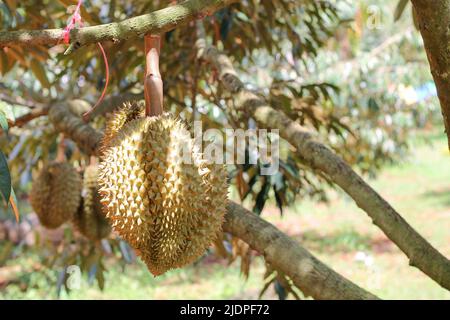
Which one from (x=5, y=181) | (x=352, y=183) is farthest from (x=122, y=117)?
(x=352, y=183)

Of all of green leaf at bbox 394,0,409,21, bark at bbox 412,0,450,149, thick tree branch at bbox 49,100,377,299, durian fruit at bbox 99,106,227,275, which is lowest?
thick tree branch at bbox 49,100,377,299

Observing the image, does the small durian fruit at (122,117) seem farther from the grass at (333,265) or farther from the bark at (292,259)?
the grass at (333,265)

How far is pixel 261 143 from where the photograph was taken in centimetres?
225

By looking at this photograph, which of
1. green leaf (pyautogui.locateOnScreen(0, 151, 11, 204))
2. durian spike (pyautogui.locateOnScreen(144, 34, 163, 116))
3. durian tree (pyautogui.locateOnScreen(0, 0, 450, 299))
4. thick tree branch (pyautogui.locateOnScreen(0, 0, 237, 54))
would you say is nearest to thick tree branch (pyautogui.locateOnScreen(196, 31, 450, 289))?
durian tree (pyautogui.locateOnScreen(0, 0, 450, 299))

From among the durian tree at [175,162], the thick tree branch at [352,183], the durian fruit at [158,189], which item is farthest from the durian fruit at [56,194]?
the durian fruit at [158,189]

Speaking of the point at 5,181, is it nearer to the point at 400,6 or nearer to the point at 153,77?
the point at 153,77

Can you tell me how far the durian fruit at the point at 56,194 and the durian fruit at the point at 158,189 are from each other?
1.50 metres

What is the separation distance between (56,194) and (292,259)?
5.03 ft

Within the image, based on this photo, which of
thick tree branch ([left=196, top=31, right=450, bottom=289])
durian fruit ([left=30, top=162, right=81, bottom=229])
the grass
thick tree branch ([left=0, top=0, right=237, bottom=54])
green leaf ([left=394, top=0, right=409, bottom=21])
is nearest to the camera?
thick tree branch ([left=0, top=0, right=237, bottom=54])

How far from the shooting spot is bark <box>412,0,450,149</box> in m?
1.04

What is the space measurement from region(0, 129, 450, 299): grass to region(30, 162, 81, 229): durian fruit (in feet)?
1.92

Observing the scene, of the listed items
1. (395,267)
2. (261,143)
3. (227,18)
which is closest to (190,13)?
(261,143)

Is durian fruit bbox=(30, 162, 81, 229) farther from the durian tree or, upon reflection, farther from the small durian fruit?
the small durian fruit

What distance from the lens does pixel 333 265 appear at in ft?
21.8
